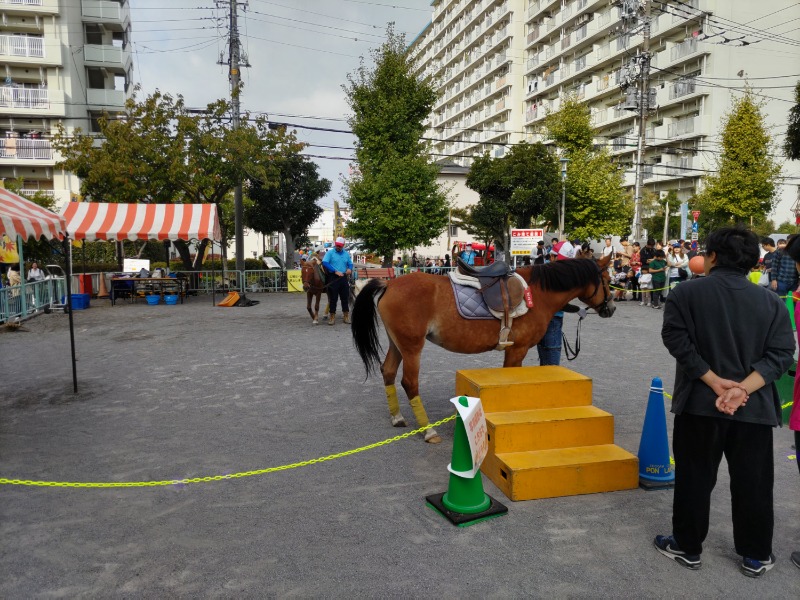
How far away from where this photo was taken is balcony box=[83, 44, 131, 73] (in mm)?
35659

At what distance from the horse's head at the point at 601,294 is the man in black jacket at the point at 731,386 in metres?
2.58

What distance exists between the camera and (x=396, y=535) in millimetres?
3314

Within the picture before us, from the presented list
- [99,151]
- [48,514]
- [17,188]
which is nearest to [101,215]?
[99,151]

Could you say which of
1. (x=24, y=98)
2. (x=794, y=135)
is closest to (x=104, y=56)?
(x=24, y=98)

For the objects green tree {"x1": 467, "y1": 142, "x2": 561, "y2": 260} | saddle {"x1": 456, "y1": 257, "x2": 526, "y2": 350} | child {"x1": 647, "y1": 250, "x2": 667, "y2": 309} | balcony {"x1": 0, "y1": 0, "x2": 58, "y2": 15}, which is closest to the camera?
saddle {"x1": 456, "y1": 257, "x2": 526, "y2": 350}

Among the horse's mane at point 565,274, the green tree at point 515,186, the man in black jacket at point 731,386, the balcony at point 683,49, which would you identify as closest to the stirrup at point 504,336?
the horse's mane at point 565,274

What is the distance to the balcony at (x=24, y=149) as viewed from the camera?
3316cm

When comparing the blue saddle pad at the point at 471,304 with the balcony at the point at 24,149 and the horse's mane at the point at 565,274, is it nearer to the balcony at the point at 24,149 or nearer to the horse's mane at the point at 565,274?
the horse's mane at the point at 565,274

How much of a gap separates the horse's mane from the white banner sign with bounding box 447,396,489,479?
2.06m

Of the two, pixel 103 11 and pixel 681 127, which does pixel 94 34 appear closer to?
pixel 103 11

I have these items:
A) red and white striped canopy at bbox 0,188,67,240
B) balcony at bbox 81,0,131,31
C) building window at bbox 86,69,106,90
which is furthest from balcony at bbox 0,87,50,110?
red and white striped canopy at bbox 0,188,67,240

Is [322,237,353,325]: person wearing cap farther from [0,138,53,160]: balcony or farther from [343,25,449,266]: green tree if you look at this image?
[0,138,53,160]: balcony

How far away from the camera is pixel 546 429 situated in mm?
4051

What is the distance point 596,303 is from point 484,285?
4.34 ft
